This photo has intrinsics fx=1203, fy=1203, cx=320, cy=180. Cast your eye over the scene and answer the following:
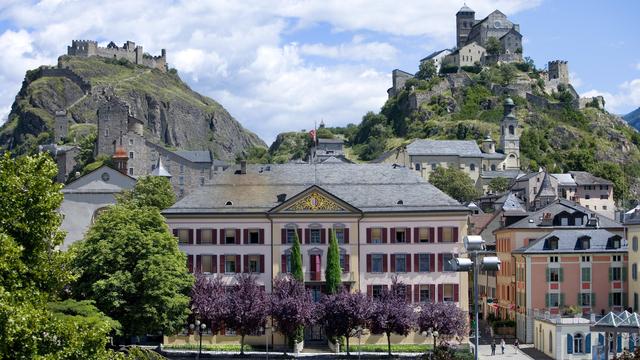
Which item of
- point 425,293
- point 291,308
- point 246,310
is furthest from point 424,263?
point 246,310

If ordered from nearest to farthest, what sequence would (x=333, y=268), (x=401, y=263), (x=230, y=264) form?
1. (x=333, y=268)
2. (x=401, y=263)
3. (x=230, y=264)

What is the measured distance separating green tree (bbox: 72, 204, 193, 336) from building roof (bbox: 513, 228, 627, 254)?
2938 cm

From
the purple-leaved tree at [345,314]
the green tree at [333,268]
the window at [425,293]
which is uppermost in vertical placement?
the green tree at [333,268]

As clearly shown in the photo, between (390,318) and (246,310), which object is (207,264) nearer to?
(246,310)

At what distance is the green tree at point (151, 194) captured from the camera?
118 m

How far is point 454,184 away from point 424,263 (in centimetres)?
8820

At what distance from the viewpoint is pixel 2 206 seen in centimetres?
4059

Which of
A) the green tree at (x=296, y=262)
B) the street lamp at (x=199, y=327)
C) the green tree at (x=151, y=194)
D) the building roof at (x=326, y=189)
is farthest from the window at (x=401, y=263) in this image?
the green tree at (x=151, y=194)

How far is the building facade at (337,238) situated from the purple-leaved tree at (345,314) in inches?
211

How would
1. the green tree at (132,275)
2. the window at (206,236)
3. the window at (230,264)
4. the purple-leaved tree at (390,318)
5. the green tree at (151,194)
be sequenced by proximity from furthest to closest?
the green tree at (151,194), the window at (206,236), the window at (230,264), the purple-leaved tree at (390,318), the green tree at (132,275)

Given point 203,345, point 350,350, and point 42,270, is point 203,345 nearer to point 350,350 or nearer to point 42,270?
point 350,350

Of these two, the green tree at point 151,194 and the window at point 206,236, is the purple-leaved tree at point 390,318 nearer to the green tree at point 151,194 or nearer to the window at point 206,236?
the window at point 206,236

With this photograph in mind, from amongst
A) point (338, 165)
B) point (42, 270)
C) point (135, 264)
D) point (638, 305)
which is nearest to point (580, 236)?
point (638, 305)

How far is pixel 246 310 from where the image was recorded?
3401 inches
